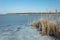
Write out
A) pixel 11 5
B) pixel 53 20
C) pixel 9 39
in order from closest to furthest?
pixel 9 39, pixel 53 20, pixel 11 5

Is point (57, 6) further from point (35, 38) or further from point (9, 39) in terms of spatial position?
point (9, 39)

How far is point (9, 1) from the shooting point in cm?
707

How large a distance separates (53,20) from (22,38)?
1.28 meters

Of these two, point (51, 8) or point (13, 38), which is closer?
point (13, 38)

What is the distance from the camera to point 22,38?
14.4 ft

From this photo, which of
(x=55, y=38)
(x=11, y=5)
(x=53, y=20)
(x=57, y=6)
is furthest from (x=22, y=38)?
(x=11, y=5)

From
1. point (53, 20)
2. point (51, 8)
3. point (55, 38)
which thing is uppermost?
point (51, 8)

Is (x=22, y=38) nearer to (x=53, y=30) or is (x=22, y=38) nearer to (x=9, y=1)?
(x=53, y=30)

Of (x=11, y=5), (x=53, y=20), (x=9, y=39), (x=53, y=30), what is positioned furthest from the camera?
(x=11, y=5)

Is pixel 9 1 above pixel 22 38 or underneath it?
above

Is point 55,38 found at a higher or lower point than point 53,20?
lower

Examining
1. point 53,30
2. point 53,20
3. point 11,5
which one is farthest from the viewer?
point 11,5

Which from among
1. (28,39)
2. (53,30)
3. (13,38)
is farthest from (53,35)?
(13,38)

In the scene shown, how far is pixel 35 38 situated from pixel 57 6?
140 cm
